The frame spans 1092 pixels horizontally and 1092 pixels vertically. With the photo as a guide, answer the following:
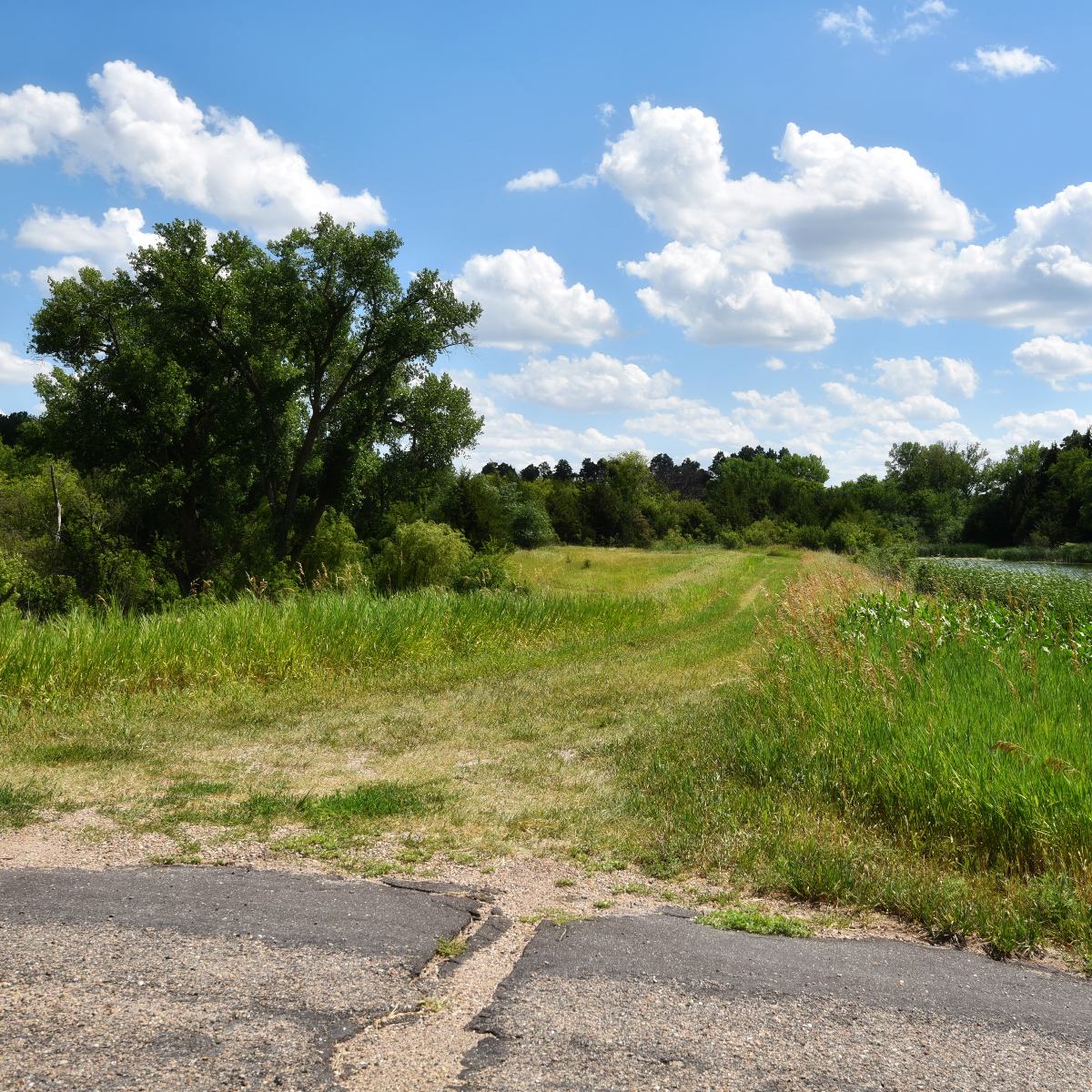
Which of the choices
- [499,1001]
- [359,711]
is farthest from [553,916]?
[359,711]

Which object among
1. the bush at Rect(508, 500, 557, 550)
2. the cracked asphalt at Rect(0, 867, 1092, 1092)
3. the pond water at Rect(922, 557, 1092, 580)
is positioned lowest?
the cracked asphalt at Rect(0, 867, 1092, 1092)

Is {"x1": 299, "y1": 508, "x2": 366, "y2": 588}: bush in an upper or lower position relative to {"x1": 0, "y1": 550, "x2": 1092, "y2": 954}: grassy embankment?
upper

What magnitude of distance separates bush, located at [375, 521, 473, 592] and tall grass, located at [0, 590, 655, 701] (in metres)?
12.2

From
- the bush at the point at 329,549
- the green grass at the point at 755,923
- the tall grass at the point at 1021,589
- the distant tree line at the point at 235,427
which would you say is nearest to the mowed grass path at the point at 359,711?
the green grass at the point at 755,923

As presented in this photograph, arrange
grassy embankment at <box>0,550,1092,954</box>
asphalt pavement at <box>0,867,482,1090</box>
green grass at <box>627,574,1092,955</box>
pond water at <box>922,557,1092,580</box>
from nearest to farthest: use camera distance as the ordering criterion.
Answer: asphalt pavement at <box>0,867,482,1090</box> → green grass at <box>627,574,1092,955</box> → grassy embankment at <box>0,550,1092,954</box> → pond water at <box>922,557,1092,580</box>

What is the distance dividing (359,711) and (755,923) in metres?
5.77

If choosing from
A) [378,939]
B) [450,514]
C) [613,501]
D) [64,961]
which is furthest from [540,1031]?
[613,501]

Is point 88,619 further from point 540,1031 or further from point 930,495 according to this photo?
point 930,495

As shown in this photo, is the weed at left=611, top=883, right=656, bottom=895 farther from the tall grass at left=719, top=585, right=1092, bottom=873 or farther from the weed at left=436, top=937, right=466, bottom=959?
the tall grass at left=719, top=585, right=1092, bottom=873

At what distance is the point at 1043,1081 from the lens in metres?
2.44

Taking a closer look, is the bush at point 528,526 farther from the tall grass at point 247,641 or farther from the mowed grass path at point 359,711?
the tall grass at point 247,641

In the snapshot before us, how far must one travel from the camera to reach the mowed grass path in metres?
5.47

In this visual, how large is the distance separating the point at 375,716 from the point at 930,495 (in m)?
98.5

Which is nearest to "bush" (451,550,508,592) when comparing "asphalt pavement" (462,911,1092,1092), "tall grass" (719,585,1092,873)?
"tall grass" (719,585,1092,873)
